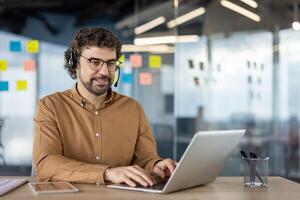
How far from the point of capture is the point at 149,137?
2.12 metres

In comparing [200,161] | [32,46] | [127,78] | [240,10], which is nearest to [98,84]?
[200,161]

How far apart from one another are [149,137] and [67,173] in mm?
562

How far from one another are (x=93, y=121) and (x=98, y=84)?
0.16m

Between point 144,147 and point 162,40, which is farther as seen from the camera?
point 162,40

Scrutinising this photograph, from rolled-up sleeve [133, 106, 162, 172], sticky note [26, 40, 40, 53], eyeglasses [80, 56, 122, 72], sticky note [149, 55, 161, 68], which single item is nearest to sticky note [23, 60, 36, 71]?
sticky note [26, 40, 40, 53]

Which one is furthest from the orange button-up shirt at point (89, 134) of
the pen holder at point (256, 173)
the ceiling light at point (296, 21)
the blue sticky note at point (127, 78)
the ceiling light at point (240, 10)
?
the ceiling light at point (296, 21)

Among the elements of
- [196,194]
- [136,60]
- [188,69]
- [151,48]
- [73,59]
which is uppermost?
[151,48]

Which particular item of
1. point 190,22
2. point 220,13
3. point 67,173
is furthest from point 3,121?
point 67,173

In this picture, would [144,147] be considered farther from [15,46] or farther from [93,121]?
[15,46]

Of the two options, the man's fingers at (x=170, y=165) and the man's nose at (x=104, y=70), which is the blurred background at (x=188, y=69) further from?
the man's fingers at (x=170, y=165)

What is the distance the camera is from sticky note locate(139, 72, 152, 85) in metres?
5.52

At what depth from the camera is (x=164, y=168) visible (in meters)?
1.79

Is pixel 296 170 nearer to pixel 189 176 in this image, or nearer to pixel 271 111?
pixel 271 111

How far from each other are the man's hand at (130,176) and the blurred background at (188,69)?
12.9 feet
